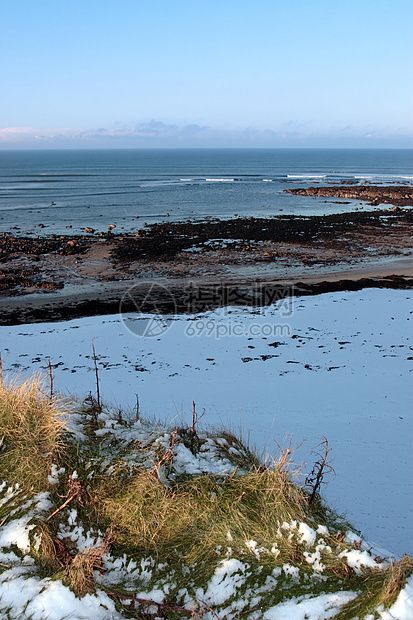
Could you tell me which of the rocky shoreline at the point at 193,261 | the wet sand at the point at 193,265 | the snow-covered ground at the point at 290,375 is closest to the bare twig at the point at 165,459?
the snow-covered ground at the point at 290,375

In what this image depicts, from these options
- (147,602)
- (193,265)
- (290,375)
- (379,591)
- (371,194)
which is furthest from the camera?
(371,194)

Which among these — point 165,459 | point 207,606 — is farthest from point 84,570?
point 165,459

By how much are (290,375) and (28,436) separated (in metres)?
6.99

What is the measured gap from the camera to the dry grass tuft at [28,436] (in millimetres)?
3271

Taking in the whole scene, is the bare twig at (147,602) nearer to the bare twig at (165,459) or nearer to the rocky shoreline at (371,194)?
the bare twig at (165,459)

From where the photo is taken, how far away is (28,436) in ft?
11.5

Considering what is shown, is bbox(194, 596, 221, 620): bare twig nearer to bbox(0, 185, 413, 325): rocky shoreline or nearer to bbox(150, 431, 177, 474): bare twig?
bbox(150, 431, 177, 474): bare twig

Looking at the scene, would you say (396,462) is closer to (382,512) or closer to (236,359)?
(382,512)

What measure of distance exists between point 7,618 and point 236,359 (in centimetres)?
859

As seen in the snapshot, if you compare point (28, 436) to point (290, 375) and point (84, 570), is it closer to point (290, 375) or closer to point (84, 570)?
point (84, 570)

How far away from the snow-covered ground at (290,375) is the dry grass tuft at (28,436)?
1994mm

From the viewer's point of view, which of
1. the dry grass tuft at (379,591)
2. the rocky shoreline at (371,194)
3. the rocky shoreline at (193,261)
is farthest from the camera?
the rocky shoreline at (371,194)

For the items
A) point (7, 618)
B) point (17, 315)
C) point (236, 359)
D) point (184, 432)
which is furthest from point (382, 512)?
point (17, 315)

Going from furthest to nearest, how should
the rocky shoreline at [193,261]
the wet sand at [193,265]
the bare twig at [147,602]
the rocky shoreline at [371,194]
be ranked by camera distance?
the rocky shoreline at [371,194] < the rocky shoreline at [193,261] < the wet sand at [193,265] < the bare twig at [147,602]
